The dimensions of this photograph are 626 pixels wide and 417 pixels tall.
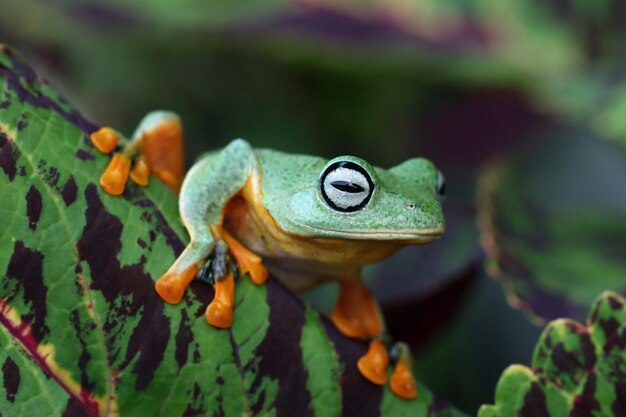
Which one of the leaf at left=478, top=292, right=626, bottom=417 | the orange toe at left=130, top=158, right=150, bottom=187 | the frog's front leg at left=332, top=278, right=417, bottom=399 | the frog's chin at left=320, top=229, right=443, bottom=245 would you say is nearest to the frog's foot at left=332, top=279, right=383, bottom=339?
the frog's front leg at left=332, top=278, right=417, bottom=399

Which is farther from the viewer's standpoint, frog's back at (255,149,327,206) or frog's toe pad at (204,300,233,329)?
frog's back at (255,149,327,206)

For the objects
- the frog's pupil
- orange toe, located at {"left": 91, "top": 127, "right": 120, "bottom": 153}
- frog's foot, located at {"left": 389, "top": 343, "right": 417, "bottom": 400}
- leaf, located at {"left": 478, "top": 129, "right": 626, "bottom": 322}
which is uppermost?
Result: orange toe, located at {"left": 91, "top": 127, "right": 120, "bottom": 153}

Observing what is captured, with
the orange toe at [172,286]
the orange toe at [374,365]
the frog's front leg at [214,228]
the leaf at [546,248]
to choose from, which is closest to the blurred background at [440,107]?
the leaf at [546,248]

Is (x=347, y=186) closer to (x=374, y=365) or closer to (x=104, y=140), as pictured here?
(x=374, y=365)

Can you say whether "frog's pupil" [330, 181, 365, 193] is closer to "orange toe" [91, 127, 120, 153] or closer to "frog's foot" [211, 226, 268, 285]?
"frog's foot" [211, 226, 268, 285]

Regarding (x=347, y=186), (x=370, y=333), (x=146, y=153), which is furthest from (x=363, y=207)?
(x=146, y=153)

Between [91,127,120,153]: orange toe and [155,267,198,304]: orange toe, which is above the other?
[91,127,120,153]: orange toe

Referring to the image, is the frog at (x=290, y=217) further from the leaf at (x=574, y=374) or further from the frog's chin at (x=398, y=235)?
the leaf at (x=574, y=374)

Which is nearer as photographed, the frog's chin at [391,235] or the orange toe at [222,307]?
the orange toe at [222,307]
